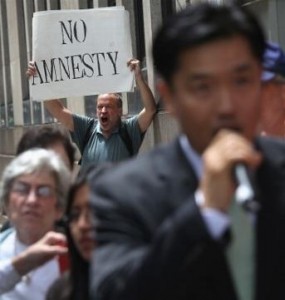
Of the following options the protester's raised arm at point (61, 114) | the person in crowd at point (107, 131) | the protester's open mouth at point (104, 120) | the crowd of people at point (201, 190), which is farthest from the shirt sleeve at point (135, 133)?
the crowd of people at point (201, 190)

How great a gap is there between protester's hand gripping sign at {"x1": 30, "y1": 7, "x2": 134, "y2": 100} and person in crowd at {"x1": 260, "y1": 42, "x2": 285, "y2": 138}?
452 centimetres

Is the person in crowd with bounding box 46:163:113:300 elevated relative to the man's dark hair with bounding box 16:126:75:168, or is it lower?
lower

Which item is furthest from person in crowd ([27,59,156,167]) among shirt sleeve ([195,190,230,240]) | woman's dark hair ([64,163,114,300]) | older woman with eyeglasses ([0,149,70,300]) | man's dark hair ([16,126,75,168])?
shirt sleeve ([195,190,230,240])

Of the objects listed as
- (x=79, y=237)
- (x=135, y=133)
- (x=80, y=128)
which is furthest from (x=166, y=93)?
(x=80, y=128)

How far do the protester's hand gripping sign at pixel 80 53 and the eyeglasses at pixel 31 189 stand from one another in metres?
4.50

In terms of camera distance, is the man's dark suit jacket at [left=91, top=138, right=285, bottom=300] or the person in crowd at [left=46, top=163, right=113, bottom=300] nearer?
the man's dark suit jacket at [left=91, top=138, right=285, bottom=300]

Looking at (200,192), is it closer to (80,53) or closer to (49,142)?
(49,142)

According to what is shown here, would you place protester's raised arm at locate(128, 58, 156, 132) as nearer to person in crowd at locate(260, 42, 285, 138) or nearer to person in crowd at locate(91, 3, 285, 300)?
person in crowd at locate(260, 42, 285, 138)

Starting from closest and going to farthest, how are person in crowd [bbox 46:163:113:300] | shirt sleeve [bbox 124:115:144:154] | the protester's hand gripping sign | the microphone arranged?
the microphone, person in crowd [bbox 46:163:113:300], shirt sleeve [bbox 124:115:144:154], the protester's hand gripping sign

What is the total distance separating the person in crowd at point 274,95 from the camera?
8.36ft

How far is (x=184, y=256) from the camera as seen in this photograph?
171cm

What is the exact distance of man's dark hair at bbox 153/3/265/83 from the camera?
6.06ft

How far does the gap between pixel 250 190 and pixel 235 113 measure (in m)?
0.19

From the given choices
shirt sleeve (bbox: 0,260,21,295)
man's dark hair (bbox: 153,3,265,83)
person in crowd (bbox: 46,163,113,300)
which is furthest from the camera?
shirt sleeve (bbox: 0,260,21,295)
